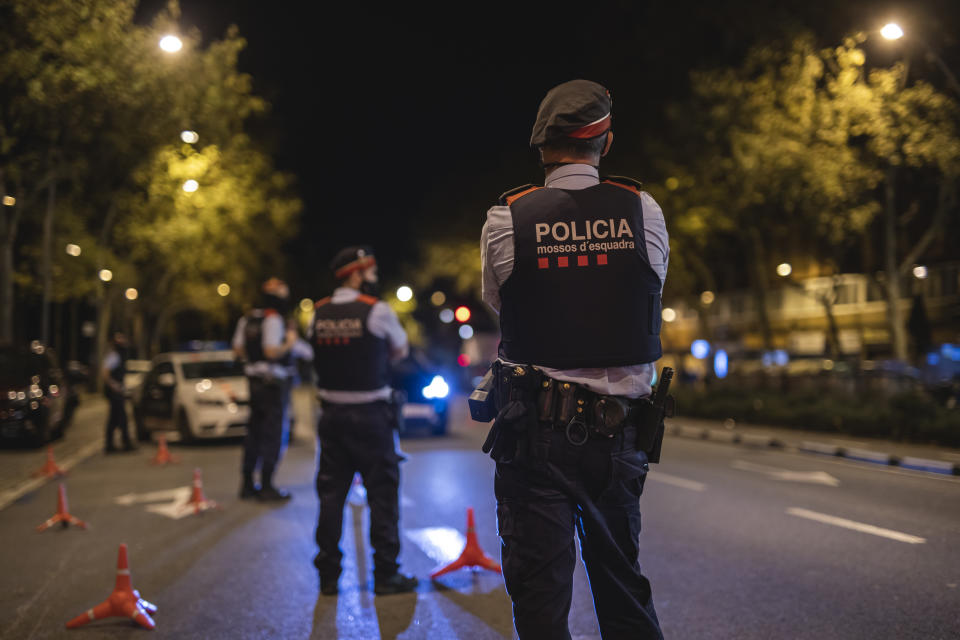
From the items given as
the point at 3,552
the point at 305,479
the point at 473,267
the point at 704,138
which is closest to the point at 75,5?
the point at 305,479

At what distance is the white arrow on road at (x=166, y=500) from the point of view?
831cm

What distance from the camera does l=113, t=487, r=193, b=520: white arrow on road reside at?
327 inches

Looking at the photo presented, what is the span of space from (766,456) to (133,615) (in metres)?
10.7

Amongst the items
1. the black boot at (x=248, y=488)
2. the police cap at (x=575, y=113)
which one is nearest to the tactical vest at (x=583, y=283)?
the police cap at (x=575, y=113)

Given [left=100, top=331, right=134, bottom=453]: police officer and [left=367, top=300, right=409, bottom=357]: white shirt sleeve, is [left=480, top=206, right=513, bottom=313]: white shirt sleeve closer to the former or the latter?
[left=367, top=300, right=409, bottom=357]: white shirt sleeve

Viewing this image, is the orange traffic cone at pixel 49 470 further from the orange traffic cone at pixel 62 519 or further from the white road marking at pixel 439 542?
the white road marking at pixel 439 542

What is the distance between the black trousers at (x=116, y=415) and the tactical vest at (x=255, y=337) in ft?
16.3

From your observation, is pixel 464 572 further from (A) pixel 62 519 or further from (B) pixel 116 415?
(B) pixel 116 415

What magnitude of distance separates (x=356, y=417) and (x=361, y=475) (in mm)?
357

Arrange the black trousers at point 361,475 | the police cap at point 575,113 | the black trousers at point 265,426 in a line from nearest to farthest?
the police cap at point 575,113, the black trousers at point 361,475, the black trousers at point 265,426

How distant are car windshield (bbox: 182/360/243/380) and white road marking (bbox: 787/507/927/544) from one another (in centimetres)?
1033

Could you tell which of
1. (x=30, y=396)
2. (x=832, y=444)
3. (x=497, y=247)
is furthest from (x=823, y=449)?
(x=30, y=396)

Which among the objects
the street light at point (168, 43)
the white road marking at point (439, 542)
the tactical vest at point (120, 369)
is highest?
the street light at point (168, 43)

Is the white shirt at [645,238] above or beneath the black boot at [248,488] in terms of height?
above
